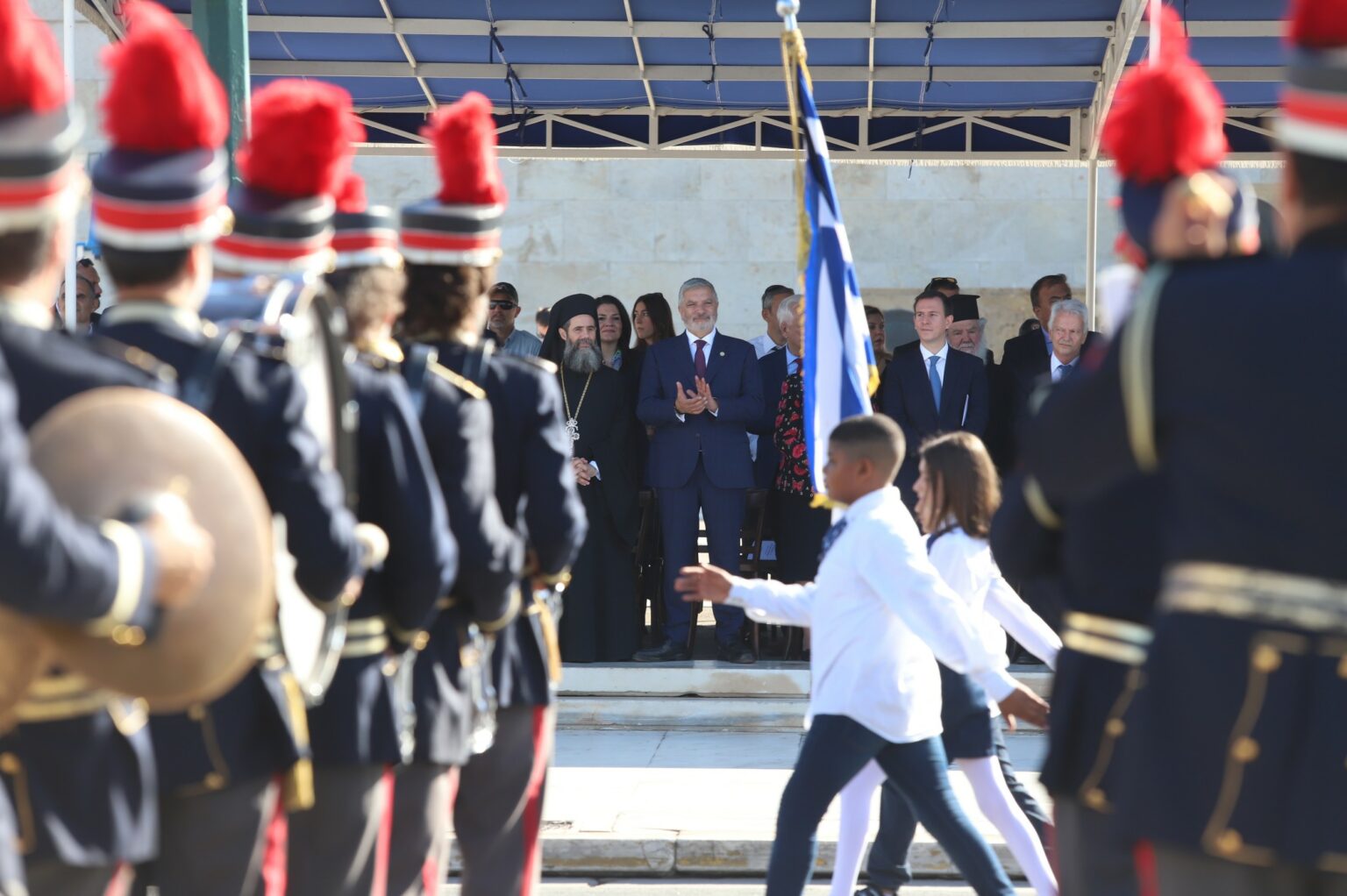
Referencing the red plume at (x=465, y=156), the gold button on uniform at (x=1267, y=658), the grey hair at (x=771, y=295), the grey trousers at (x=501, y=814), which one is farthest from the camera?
the grey hair at (x=771, y=295)

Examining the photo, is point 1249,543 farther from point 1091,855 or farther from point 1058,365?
point 1058,365

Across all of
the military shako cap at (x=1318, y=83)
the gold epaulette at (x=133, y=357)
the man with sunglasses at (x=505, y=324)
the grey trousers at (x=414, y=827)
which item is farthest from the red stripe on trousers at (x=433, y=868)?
the man with sunglasses at (x=505, y=324)

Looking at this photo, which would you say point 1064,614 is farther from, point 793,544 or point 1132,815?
point 793,544

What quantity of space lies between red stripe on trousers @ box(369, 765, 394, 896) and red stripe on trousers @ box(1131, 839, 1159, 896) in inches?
60.4

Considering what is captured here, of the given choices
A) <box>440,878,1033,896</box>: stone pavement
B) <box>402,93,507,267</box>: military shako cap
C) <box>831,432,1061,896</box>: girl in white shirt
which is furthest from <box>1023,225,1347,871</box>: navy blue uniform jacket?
<box>440,878,1033,896</box>: stone pavement

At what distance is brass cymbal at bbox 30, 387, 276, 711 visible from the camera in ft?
8.38

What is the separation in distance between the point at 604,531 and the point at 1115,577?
720 centimetres

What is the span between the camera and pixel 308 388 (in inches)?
137

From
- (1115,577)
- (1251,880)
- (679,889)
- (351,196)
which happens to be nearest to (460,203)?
(351,196)

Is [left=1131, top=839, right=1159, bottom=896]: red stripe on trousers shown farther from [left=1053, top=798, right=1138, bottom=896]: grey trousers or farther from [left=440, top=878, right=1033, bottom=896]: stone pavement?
[left=440, top=878, right=1033, bottom=896]: stone pavement

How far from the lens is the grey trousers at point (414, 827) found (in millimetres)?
4113

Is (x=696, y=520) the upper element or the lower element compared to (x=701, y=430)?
lower

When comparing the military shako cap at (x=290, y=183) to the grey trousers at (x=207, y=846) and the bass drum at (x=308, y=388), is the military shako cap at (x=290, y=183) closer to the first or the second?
the bass drum at (x=308, y=388)

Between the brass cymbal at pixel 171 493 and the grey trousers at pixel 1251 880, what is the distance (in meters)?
1.40
